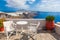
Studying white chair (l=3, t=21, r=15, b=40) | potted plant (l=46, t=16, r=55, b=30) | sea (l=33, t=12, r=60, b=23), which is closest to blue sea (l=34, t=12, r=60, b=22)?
sea (l=33, t=12, r=60, b=23)

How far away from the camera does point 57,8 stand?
319 inches

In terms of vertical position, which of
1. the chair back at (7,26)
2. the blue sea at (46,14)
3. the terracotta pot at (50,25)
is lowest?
the terracotta pot at (50,25)

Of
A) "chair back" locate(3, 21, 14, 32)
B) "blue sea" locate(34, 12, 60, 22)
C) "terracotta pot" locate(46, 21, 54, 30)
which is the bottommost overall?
"terracotta pot" locate(46, 21, 54, 30)

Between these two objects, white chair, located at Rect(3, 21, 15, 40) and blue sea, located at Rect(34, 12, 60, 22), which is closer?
white chair, located at Rect(3, 21, 15, 40)

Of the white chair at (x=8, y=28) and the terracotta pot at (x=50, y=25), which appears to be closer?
the white chair at (x=8, y=28)

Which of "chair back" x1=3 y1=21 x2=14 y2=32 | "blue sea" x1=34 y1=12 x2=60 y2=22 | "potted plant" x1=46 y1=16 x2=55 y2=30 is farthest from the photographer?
"blue sea" x1=34 y1=12 x2=60 y2=22

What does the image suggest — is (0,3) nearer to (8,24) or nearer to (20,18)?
(20,18)

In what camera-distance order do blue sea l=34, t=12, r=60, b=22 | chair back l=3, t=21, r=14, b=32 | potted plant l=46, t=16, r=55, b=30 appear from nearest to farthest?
chair back l=3, t=21, r=14, b=32 < potted plant l=46, t=16, r=55, b=30 < blue sea l=34, t=12, r=60, b=22

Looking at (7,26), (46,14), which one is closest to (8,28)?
(7,26)

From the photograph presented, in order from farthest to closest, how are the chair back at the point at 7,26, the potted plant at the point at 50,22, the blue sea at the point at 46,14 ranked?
the blue sea at the point at 46,14 → the potted plant at the point at 50,22 → the chair back at the point at 7,26

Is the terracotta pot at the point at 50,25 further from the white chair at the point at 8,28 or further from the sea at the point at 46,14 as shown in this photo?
the white chair at the point at 8,28

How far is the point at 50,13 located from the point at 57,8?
1.55ft

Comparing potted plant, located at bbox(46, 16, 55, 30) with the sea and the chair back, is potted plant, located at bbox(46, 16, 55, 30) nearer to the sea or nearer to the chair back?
the sea

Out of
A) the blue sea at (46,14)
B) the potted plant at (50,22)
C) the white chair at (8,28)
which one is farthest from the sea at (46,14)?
the white chair at (8,28)
